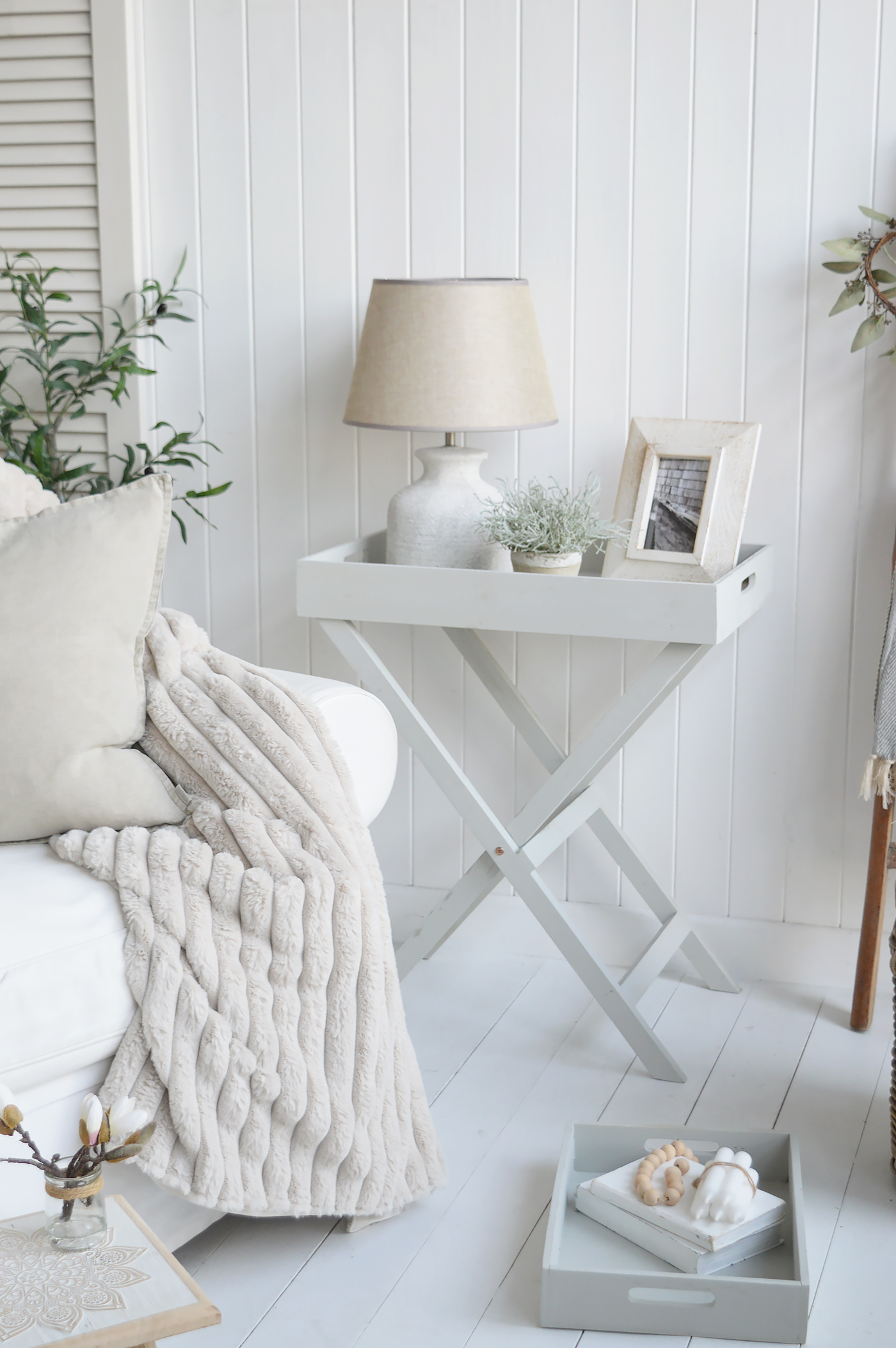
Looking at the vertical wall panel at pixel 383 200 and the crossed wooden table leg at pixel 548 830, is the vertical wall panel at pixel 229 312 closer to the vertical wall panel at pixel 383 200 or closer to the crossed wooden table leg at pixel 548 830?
the vertical wall panel at pixel 383 200

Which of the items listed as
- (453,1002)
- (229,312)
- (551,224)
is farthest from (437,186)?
(453,1002)

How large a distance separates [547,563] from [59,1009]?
3.19 ft

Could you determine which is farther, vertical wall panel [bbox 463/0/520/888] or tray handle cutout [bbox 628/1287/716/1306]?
vertical wall panel [bbox 463/0/520/888]

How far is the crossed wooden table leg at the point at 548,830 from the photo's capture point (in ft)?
6.21

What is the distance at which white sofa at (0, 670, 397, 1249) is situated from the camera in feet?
4.22

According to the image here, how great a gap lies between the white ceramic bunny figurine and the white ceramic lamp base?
3.00ft

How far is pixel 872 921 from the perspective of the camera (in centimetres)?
209

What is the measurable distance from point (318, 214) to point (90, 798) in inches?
49.4

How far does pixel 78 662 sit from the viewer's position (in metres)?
1.52

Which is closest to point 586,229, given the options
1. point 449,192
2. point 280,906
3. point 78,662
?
point 449,192

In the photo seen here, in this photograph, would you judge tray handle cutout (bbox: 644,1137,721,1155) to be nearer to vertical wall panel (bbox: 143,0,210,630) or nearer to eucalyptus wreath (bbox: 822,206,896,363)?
eucalyptus wreath (bbox: 822,206,896,363)

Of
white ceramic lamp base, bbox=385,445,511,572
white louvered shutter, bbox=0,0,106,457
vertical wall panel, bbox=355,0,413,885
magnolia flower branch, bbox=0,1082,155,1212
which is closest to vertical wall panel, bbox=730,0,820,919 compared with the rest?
white ceramic lamp base, bbox=385,445,511,572

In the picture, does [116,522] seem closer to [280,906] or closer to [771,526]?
[280,906]

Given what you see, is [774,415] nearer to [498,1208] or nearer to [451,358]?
[451,358]
